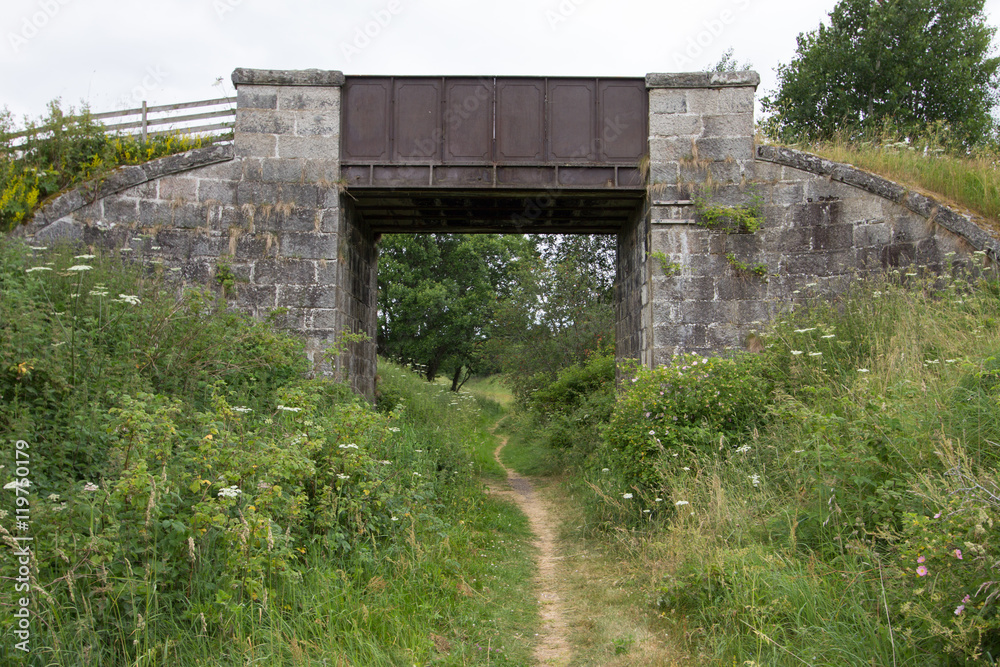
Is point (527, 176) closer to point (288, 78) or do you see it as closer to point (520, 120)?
point (520, 120)

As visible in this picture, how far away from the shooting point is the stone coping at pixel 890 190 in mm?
7734

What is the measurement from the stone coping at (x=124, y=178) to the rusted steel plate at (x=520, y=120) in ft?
12.1

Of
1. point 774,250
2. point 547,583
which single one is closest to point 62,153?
point 547,583

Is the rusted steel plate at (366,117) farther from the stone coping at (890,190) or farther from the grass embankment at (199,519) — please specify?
the stone coping at (890,190)

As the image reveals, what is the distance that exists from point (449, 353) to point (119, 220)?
17572 mm

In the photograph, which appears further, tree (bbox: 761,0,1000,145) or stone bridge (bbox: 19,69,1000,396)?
tree (bbox: 761,0,1000,145)

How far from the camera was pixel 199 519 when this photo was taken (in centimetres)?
329

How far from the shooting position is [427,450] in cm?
804

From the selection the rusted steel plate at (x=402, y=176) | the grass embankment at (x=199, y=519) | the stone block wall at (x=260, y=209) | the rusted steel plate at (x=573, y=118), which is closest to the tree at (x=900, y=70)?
the rusted steel plate at (x=573, y=118)

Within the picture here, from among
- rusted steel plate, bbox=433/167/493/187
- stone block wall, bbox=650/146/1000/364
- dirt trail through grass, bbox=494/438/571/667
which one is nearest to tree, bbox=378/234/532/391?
dirt trail through grass, bbox=494/438/571/667

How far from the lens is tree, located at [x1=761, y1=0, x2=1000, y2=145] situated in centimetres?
2059

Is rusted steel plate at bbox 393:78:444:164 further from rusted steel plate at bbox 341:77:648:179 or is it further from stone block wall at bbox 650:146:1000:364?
stone block wall at bbox 650:146:1000:364

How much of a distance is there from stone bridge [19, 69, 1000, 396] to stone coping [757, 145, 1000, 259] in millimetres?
29

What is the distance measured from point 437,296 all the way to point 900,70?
54.5ft
